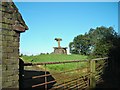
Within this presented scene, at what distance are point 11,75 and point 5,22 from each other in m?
1.31

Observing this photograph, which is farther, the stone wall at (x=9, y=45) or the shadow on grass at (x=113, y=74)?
the shadow on grass at (x=113, y=74)

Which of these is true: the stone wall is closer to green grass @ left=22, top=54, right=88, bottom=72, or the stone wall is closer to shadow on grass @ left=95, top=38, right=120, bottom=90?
shadow on grass @ left=95, top=38, right=120, bottom=90

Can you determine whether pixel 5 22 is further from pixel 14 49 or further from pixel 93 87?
pixel 93 87

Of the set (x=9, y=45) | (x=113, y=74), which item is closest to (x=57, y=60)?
(x=113, y=74)

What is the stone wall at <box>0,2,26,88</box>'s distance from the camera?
4.54 metres

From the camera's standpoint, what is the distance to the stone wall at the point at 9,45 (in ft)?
14.9

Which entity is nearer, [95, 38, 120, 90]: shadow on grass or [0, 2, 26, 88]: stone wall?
[0, 2, 26, 88]: stone wall

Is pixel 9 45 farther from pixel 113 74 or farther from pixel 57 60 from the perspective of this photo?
pixel 57 60

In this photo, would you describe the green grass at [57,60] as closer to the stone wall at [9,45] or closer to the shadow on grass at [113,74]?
the shadow on grass at [113,74]

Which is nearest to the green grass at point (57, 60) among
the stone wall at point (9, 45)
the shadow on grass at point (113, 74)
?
the shadow on grass at point (113, 74)

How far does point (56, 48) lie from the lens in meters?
38.2

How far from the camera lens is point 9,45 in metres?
4.75

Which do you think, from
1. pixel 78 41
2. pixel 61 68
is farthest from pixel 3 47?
pixel 78 41

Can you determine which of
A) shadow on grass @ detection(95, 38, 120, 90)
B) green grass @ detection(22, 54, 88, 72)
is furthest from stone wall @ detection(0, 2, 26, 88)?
green grass @ detection(22, 54, 88, 72)
